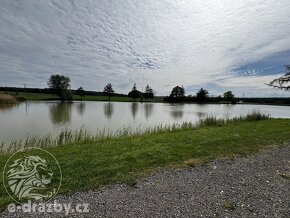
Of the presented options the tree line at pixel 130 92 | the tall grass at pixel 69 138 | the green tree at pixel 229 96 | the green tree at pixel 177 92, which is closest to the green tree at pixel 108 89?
the tree line at pixel 130 92

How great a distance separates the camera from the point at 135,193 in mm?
3293

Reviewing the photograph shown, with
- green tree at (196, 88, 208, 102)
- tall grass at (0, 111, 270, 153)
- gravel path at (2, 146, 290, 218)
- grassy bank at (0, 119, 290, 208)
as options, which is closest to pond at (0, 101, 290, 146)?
tall grass at (0, 111, 270, 153)

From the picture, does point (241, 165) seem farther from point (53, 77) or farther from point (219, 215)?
point (53, 77)

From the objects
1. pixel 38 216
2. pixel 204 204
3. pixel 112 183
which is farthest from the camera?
pixel 112 183

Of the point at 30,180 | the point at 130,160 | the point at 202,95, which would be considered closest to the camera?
the point at 30,180

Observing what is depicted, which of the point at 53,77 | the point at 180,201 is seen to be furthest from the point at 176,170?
the point at 53,77

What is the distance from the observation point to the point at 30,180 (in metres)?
3.51

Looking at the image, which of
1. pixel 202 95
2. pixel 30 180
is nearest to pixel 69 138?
pixel 30 180

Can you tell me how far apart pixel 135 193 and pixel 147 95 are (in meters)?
94.2

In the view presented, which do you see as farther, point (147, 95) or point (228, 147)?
point (147, 95)

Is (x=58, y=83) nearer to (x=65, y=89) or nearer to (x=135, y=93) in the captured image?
(x=65, y=89)

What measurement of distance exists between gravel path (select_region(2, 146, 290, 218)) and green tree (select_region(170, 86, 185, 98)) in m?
87.8

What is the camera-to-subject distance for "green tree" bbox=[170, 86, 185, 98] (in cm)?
9162

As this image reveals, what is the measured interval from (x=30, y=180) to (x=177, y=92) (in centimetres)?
9082
